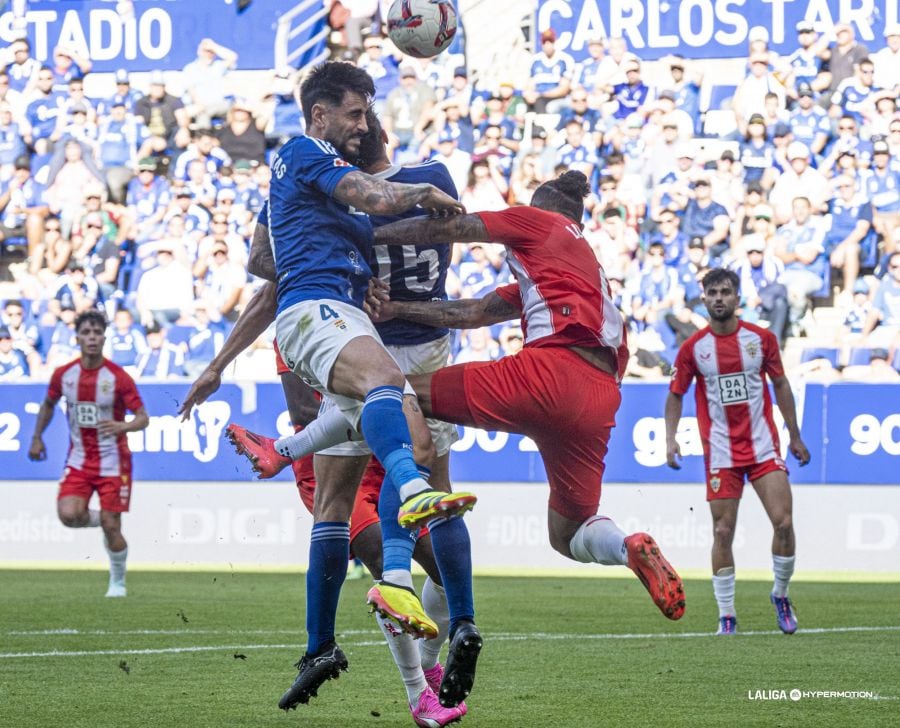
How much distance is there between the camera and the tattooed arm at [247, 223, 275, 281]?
6.20m

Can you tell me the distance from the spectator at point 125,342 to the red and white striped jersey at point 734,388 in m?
8.91

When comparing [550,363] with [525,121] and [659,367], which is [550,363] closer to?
[659,367]

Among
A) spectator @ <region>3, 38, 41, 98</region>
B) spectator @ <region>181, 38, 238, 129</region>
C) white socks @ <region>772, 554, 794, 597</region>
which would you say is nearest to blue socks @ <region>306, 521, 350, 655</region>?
white socks @ <region>772, 554, 794, 597</region>

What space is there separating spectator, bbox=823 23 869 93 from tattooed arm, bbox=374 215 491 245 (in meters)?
13.4

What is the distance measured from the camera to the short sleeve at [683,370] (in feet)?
34.6

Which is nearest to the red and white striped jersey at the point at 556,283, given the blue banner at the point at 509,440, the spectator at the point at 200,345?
the blue banner at the point at 509,440

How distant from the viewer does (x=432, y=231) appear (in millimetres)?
6062

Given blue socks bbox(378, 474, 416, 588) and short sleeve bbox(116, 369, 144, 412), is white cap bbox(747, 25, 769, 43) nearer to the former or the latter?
short sleeve bbox(116, 369, 144, 412)

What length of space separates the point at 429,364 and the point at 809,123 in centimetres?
1272

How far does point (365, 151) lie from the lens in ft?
21.3

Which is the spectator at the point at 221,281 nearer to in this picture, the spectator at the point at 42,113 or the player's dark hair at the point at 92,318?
the spectator at the point at 42,113

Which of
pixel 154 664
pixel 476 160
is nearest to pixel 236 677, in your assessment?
pixel 154 664

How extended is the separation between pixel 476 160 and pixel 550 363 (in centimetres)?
1297

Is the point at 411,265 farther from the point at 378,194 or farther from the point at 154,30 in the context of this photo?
the point at 154,30
